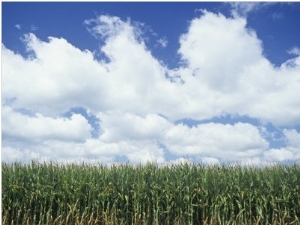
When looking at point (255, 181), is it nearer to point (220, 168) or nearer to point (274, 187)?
point (274, 187)

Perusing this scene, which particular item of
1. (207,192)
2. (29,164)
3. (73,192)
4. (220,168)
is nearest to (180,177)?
(207,192)

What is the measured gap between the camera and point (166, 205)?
11391 millimetres

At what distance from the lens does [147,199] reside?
1141 cm

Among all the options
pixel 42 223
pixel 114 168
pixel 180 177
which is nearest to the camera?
pixel 42 223

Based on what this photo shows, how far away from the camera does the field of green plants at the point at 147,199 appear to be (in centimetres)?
1121

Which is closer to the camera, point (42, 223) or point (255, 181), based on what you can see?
point (42, 223)

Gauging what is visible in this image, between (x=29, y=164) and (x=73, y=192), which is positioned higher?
(x=29, y=164)

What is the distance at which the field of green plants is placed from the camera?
11.2 meters

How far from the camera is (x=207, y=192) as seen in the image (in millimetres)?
11383

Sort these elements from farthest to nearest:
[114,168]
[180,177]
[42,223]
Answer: [114,168]
[180,177]
[42,223]

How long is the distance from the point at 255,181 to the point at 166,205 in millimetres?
3024

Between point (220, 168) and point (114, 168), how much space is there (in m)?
3.75

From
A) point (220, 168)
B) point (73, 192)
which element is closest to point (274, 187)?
point (220, 168)

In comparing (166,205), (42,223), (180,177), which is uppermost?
(180,177)
